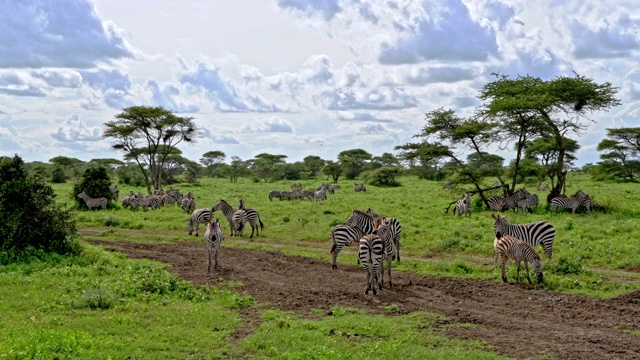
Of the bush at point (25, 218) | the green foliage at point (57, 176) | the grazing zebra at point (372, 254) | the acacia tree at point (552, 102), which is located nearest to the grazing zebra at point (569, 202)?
the acacia tree at point (552, 102)

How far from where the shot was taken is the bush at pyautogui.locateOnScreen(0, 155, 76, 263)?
60.1ft

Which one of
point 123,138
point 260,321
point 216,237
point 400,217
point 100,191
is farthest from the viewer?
point 123,138

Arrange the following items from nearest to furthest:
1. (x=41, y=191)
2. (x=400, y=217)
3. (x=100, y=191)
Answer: (x=41, y=191) < (x=400, y=217) < (x=100, y=191)

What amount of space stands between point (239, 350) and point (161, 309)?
10.7 feet

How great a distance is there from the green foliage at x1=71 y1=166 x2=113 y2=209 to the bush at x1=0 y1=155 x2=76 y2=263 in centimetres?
1858

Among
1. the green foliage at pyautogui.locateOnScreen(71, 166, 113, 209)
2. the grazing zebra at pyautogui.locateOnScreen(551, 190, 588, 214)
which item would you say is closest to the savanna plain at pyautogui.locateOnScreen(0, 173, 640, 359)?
the grazing zebra at pyautogui.locateOnScreen(551, 190, 588, 214)

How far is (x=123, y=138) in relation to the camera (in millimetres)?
48969

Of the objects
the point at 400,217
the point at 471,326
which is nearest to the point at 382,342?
the point at 471,326

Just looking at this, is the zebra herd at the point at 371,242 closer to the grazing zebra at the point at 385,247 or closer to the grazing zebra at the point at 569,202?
the grazing zebra at the point at 385,247

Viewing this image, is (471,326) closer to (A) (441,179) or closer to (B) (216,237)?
(B) (216,237)

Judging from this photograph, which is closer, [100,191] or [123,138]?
[100,191]

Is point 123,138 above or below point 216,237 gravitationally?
above

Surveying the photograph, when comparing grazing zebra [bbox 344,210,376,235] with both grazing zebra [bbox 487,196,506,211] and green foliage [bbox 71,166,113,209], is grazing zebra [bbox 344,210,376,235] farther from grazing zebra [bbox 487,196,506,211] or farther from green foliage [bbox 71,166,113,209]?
green foliage [bbox 71,166,113,209]

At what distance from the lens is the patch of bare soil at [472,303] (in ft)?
35.5
